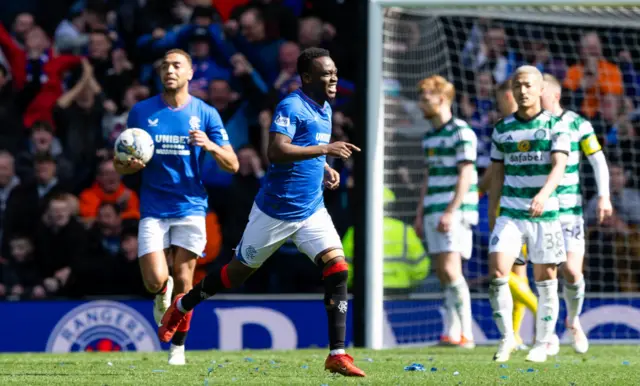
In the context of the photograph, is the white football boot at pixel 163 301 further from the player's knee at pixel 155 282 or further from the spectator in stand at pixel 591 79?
the spectator in stand at pixel 591 79

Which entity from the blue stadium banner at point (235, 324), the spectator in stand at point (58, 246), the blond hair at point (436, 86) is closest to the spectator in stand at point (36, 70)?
the spectator in stand at point (58, 246)

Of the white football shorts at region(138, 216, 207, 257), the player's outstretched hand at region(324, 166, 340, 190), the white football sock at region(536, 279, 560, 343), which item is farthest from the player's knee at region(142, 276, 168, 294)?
the white football sock at region(536, 279, 560, 343)

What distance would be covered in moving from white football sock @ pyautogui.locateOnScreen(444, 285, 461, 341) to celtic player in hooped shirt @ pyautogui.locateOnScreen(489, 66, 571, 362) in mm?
1754

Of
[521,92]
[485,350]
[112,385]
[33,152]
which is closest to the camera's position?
[112,385]

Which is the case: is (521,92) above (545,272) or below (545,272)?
above

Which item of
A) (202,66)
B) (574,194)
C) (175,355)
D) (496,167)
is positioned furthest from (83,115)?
(574,194)

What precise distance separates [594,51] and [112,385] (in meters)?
7.74

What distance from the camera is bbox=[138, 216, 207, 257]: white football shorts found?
7.68 metres

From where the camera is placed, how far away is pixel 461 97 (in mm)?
12305

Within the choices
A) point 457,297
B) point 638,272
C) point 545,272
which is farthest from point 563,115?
point 638,272

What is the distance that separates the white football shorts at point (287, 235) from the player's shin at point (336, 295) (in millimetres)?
116

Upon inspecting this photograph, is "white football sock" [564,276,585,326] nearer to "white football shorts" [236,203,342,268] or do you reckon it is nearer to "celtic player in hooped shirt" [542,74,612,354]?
"celtic player in hooped shirt" [542,74,612,354]

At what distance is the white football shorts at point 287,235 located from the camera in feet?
21.8

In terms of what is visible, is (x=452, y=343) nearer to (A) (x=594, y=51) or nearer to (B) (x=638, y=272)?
(B) (x=638, y=272)
